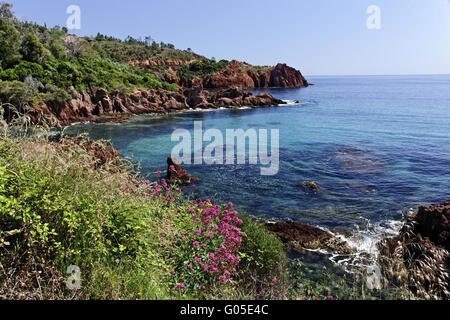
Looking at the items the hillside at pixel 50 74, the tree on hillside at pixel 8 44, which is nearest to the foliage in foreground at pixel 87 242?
the hillside at pixel 50 74

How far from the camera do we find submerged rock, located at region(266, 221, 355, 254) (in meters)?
11.0

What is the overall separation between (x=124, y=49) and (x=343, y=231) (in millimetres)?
111334

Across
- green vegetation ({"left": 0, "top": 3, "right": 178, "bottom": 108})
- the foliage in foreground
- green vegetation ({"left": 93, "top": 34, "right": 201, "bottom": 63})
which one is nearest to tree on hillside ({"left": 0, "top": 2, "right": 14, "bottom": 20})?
green vegetation ({"left": 0, "top": 3, "right": 178, "bottom": 108})

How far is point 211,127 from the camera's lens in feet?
129

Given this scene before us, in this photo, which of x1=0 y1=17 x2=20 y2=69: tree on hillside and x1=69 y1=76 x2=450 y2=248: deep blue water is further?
x1=0 y1=17 x2=20 y2=69: tree on hillside

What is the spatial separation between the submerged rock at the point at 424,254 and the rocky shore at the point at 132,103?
28.7m

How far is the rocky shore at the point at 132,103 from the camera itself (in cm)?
3756

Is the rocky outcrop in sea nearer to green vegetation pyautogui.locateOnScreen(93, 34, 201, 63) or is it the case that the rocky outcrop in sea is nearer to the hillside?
green vegetation pyautogui.locateOnScreen(93, 34, 201, 63)

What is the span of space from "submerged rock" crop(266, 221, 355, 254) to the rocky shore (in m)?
24.7

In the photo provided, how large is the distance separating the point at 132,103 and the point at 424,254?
1791 inches

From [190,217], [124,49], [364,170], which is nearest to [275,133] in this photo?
[364,170]

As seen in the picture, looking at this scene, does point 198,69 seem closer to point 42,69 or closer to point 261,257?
point 42,69

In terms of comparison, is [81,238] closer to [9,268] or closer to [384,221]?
[9,268]

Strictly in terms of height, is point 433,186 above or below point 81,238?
below
